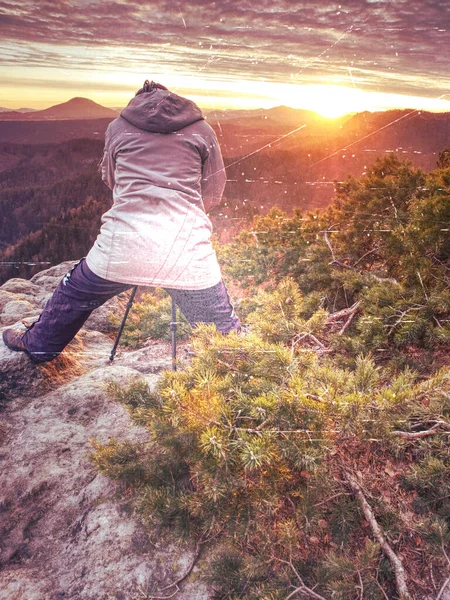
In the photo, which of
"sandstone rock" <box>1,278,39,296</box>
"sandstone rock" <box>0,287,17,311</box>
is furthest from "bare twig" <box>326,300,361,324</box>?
"sandstone rock" <box>1,278,39,296</box>

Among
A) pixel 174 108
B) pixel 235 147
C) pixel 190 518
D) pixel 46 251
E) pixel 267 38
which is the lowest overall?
pixel 46 251

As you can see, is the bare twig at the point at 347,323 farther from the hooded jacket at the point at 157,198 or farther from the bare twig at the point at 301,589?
the bare twig at the point at 301,589

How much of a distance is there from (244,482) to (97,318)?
2582mm

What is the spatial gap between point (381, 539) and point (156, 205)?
1426mm

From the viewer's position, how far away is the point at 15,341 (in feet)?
6.49

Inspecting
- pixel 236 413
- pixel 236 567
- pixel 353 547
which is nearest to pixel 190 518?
pixel 236 567

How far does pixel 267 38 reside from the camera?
143cm

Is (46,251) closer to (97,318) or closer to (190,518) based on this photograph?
(97,318)

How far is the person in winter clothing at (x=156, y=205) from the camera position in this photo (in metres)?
1.56

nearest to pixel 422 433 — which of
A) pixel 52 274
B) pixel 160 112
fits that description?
pixel 160 112

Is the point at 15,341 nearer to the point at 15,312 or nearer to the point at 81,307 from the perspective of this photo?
the point at 81,307

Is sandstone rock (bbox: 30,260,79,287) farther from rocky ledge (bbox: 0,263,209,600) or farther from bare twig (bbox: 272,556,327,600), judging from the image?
bare twig (bbox: 272,556,327,600)

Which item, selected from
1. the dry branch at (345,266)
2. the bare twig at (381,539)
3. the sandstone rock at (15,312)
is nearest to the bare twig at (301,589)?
the bare twig at (381,539)

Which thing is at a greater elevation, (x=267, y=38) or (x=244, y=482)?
(x=267, y=38)
